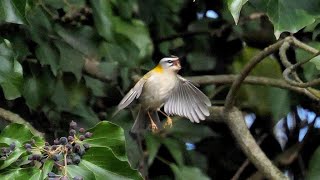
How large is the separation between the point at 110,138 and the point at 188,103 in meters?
0.58

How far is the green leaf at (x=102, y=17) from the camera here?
294cm

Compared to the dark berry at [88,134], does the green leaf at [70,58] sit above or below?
below

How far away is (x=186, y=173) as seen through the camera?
10.2ft

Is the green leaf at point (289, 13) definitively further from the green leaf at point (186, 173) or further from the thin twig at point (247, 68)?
the green leaf at point (186, 173)

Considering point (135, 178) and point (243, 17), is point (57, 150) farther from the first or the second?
point (243, 17)

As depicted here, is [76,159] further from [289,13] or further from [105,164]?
[289,13]

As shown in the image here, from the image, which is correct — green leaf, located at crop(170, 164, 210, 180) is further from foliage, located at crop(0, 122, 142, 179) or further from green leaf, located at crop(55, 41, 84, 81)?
foliage, located at crop(0, 122, 142, 179)

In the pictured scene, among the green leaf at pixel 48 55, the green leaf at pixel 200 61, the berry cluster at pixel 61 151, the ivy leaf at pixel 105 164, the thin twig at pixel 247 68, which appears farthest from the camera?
the green leaf at pixel 200 61

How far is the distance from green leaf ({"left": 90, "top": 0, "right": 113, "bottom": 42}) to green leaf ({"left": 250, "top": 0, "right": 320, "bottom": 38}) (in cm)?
70

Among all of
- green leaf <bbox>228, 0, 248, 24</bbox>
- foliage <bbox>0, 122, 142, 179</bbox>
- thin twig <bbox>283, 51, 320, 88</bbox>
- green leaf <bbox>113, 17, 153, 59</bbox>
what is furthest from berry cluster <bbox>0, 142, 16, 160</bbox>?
green leaf <bbox>113, 17, 153, 59</bbox>

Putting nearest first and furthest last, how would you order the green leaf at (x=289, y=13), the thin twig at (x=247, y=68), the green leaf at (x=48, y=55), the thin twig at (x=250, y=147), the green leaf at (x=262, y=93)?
the green leaf at (x=289, y=13) → the thin twig at (x=247, y=68) → the green leaf at (x=48, y=55) → the thin twig at (x=250, y=147) → the green leaf at (x=262, y=93)

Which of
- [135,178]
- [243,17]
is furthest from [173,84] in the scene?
[243,17]

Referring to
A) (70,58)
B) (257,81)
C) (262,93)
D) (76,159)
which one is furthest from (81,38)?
(76,159)

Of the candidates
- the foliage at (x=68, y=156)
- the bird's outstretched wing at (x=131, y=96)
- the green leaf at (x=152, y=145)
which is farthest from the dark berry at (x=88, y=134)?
the green leaf at (x=152, y=145)
